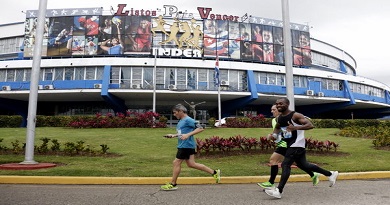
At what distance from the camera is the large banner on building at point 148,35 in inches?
1474

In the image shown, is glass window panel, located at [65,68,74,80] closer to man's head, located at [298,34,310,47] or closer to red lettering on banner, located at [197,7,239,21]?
red lettering on banner, located at [197,7,239,21]

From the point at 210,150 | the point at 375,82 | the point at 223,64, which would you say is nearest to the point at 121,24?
the point at 223,64

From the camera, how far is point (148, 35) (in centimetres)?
3759

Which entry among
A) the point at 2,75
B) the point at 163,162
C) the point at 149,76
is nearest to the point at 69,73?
the point at 2,75

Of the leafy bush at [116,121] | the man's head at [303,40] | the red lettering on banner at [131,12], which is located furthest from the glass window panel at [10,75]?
the man's head at [303,40]

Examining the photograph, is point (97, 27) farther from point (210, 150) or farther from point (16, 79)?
point (210, 150)

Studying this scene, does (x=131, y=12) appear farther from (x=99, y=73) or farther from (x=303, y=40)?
(x=303, y=40)

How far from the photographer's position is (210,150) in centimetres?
1134

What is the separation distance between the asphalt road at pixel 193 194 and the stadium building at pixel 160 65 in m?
26.1

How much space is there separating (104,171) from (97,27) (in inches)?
1312

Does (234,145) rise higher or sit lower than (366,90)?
lower

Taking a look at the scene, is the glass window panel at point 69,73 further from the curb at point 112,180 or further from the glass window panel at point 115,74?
the curb at point 112,180

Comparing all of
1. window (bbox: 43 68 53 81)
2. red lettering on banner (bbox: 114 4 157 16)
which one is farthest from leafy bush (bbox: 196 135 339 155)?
red lettering on banner (bbox: 114 4 157 16)

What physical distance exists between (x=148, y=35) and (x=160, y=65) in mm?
5718
